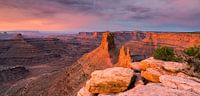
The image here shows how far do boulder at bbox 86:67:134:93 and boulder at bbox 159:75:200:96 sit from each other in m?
3.27

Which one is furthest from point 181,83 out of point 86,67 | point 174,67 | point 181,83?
point 86,67

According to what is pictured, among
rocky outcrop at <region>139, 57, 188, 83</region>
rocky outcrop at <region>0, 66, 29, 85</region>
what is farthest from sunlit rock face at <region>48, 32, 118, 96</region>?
rocky outcrop at <region>0, 66, 29, 85</region>

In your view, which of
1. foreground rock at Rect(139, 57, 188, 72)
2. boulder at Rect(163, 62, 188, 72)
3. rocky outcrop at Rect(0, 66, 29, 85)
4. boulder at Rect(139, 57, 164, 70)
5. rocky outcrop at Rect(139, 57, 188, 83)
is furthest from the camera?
rocky outcrop at Rect(0, 66, 29, 85)

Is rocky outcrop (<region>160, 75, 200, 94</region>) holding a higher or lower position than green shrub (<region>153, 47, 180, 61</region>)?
lower

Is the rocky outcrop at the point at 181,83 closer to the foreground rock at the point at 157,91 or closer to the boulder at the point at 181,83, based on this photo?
the boulder at the point at 181,83

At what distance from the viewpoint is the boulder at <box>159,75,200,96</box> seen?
21.7m

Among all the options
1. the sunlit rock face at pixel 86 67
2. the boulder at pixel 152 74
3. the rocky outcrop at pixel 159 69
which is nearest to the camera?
the boulder at pixel 152 74

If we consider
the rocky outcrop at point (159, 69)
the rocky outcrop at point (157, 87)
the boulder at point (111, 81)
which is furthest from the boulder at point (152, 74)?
the boulder at point (111, 81)

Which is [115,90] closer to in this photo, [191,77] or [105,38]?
[191,77]

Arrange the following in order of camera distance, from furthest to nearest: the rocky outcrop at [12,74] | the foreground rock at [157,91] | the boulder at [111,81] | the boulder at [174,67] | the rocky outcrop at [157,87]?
the rocky outcrop at [12,74] < the boulder at [174,67] < the boulder at [111,81] < the rocky outcrop at [157,87] < the foreground rock at [157,91]

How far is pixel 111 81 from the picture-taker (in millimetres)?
25000

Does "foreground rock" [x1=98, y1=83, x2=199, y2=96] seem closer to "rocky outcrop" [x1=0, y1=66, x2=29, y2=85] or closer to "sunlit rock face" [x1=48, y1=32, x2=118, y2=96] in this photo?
"sunlit rock face" [x1=48, y1=32, x2=118, y2=96]

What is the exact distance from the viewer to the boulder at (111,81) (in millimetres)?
24719

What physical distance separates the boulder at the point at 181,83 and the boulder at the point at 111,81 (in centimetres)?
327
